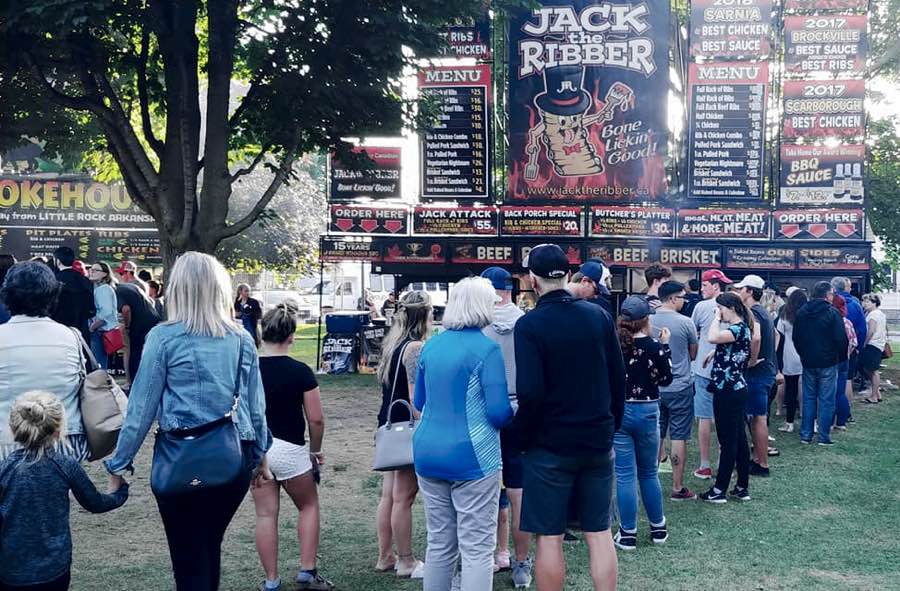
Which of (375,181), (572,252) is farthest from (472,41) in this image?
(572,252)

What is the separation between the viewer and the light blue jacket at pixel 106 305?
13.4 m

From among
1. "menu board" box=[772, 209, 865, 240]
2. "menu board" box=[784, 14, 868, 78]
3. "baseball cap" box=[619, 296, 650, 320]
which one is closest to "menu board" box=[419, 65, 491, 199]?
"menu board" box=[772, 209, 865, 240]

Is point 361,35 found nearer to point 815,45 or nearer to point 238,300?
point 238,300

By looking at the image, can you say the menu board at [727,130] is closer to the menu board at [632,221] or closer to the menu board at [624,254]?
the menu board at [632,221]

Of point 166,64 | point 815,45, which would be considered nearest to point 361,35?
point 166,64

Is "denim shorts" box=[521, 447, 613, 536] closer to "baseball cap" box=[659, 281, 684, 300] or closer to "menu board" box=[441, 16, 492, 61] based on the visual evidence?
"baseball cap" box=[659, 281, 684, 300]

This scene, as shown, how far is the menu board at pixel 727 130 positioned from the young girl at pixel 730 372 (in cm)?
980

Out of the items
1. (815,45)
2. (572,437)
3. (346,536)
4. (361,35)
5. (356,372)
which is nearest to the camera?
(572,437)

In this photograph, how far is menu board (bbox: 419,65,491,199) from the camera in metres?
17.2

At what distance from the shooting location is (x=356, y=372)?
18344 millimetres

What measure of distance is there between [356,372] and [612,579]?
13.8 meters

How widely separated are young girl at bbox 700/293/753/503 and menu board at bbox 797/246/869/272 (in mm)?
9312

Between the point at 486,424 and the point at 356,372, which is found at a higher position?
the point at 486,424

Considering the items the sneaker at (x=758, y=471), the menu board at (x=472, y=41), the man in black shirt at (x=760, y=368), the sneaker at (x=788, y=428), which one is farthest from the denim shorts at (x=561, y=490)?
the menu board at (x=472, y=41)
